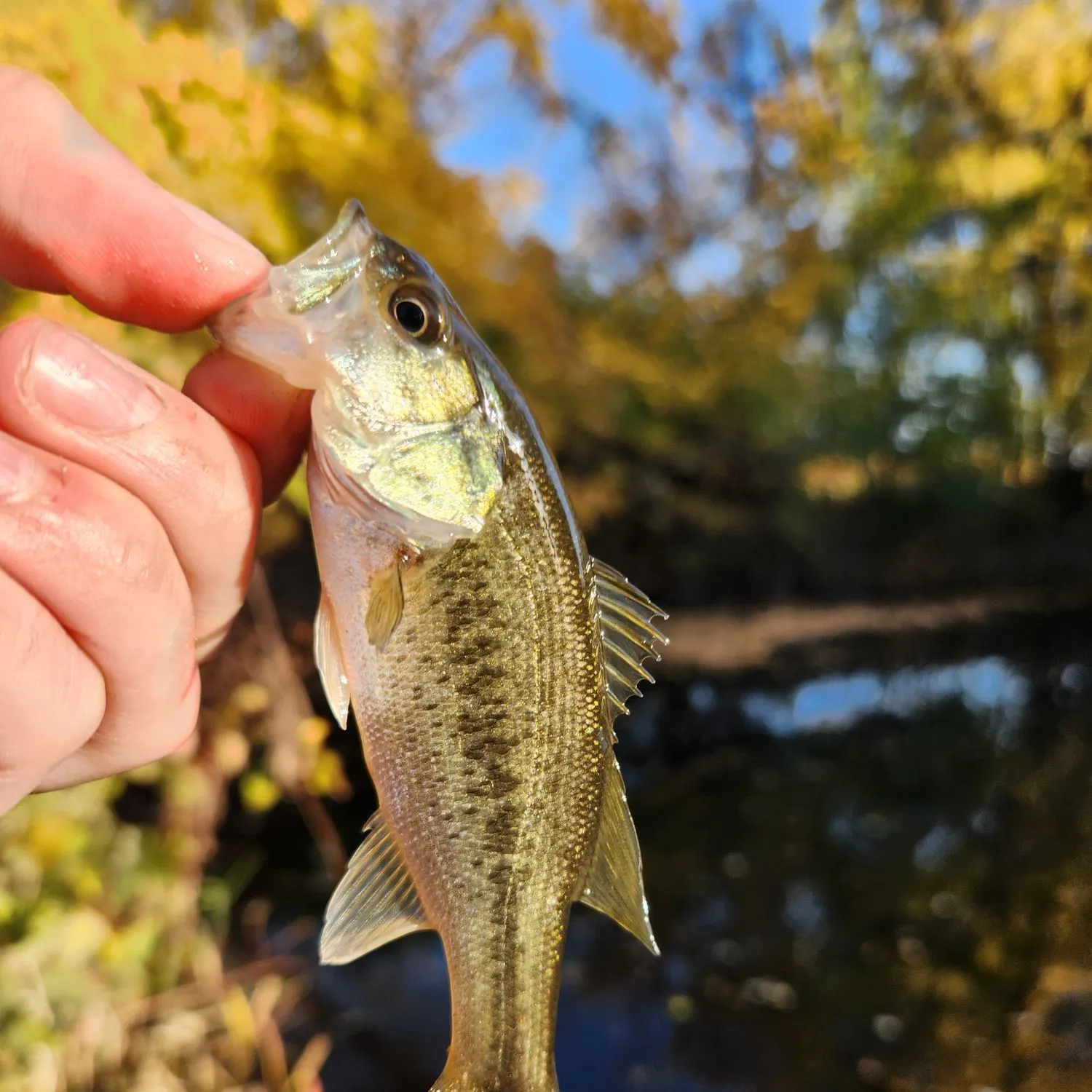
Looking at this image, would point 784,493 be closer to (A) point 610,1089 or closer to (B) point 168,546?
(A) point 610,1089

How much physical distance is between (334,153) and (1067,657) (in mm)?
14094

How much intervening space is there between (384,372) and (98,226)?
576mm

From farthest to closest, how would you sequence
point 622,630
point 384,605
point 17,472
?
point 622,630 → point 384,605 → point 17,472

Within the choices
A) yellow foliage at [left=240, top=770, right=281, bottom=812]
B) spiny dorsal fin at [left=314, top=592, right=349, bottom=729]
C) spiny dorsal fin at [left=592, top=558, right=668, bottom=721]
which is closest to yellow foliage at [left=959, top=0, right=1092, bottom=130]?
yellow foliage at [left=240, top=770, right=281, bottom=812]

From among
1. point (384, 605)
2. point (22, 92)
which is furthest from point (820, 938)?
point (22, 92)

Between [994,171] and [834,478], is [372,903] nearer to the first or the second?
[834,478]

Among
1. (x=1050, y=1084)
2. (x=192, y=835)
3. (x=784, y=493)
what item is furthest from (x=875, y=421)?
(x=192, y=835)

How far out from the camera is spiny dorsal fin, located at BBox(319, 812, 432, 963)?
1.62 m

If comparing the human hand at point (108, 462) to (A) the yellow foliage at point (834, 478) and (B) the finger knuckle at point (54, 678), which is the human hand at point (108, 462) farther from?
(A) the yellow foliage at point (834, 478)

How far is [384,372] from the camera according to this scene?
5.23 ft

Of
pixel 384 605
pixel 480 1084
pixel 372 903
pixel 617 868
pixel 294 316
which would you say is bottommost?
pixel 480 1084

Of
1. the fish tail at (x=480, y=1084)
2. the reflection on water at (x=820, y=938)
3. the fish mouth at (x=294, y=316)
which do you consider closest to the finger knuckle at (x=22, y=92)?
the fish mouth at (x=294, y=316)

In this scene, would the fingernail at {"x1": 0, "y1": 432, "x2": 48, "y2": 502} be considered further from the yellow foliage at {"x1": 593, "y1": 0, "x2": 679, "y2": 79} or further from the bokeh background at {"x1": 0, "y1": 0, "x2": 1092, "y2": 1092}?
the yellow foliage at {"x1": 593, "y1": 0, "x2": 679, "y2": 79}

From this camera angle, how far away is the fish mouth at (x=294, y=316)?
147 cm
